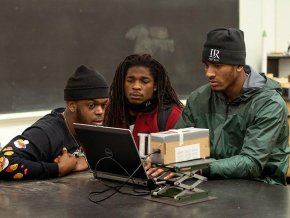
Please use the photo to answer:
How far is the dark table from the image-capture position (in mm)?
2098

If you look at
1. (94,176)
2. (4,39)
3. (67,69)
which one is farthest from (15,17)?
(94,176)

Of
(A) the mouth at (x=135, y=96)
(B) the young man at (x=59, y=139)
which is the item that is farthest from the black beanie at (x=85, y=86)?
(A) the mouth at (x=135, y=96)

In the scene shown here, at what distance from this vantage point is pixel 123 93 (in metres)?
3.27

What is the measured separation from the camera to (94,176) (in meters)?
2.70

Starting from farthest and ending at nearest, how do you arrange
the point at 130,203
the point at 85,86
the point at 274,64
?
1. the point at 274,64
2. the point at 85,86
3. the point at 130,203

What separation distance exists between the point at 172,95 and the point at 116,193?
41.1 inches

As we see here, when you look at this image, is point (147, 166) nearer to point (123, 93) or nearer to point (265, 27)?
point (123, 93)

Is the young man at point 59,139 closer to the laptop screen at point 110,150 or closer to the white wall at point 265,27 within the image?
the laptop screen at point 110,150

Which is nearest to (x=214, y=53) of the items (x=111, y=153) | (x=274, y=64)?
(x=111, y=153)

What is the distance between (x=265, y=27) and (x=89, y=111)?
3.48 metres

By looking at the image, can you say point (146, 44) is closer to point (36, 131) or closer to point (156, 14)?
point (156, 14)

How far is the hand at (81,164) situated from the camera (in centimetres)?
288

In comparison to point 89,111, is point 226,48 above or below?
above

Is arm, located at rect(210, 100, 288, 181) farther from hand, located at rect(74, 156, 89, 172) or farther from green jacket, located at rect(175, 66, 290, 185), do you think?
hand, located at rect(74, 156, 89, 172)
